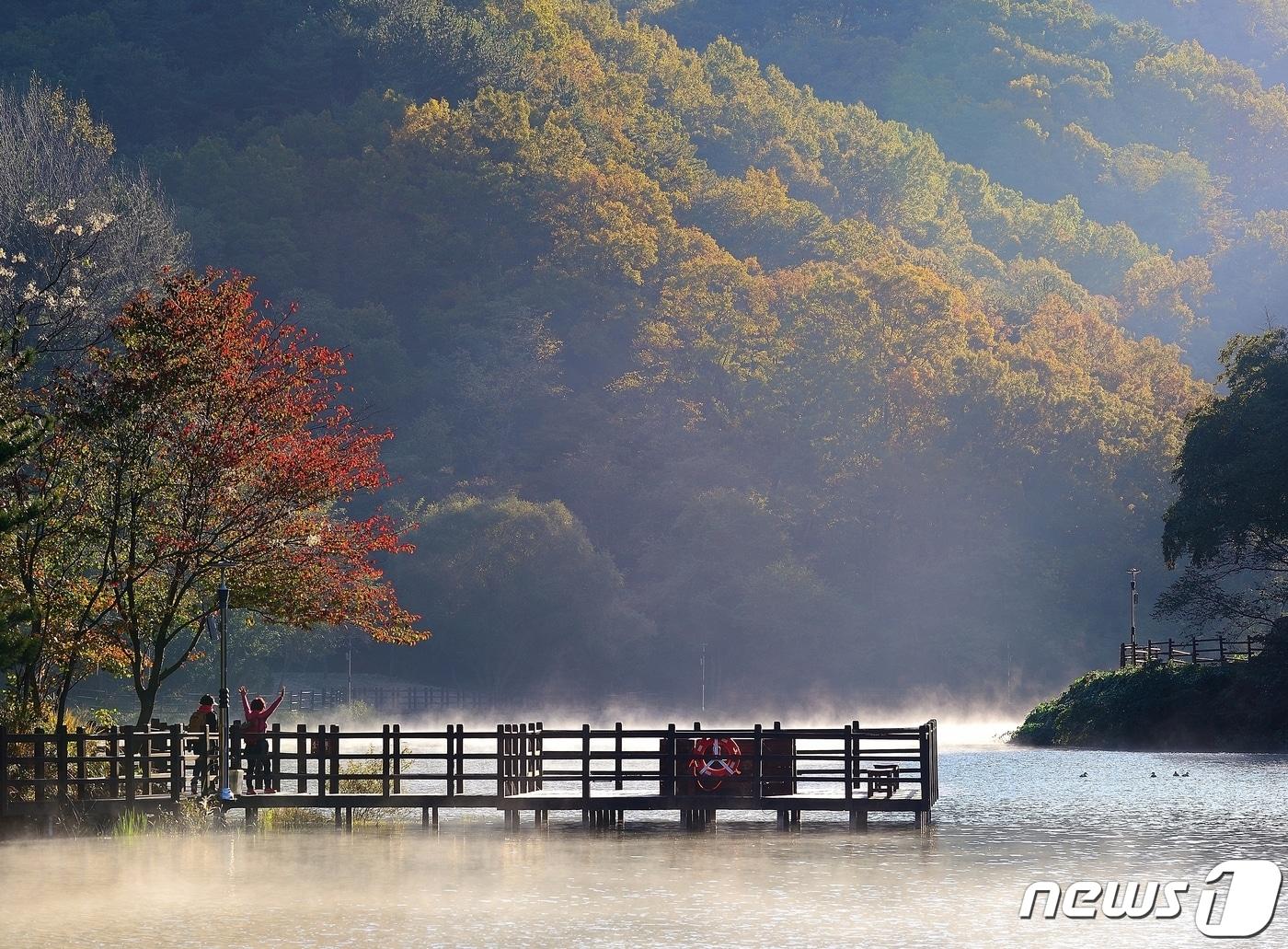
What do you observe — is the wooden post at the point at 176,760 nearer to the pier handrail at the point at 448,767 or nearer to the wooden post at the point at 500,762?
the pier handrail at the point at 448,767

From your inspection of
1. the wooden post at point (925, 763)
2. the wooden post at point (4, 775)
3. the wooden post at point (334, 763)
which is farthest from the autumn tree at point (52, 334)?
the wooden post at point (925, 763)

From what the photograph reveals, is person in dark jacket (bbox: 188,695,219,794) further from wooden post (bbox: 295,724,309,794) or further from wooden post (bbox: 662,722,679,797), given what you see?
wooden post (bbox: 662,722,679,797)

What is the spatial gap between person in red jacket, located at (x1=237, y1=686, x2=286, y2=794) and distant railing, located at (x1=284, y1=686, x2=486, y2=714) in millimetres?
65069

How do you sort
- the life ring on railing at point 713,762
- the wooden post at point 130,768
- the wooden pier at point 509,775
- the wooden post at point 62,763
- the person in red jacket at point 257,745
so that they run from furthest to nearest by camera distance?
the person in red jacket at point 257,745 → the life ring on railing at point 713,762 → the wooden pier at point 509,775 → the wooden post at point 130,768 → the wooden post at point 62,763

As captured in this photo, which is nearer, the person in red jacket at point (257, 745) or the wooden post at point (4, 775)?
the wooden post at point (4, 775)

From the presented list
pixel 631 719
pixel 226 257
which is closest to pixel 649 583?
pixel 631 719

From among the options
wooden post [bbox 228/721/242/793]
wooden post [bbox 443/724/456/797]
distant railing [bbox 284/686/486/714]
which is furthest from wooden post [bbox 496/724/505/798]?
distant railing [bbox 284/686/486/714]

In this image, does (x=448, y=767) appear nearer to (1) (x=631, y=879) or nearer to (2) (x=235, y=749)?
(2) (x=235, y=749)

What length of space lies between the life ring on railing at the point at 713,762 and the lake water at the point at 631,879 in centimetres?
109

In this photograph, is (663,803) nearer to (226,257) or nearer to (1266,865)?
(1266,865)

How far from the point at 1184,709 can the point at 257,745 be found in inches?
1736

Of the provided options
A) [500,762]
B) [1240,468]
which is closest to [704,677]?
[1240,468]

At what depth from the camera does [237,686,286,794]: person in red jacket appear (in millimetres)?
42719

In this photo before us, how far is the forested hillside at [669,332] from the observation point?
416 feet
